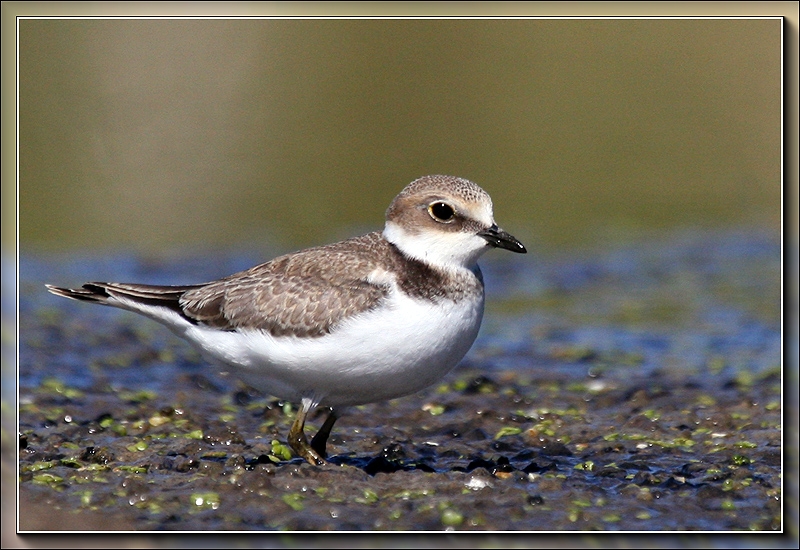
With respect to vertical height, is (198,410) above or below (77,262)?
below

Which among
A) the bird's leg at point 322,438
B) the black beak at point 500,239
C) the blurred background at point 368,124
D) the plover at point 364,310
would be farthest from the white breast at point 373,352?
the blurred background at point 368,124

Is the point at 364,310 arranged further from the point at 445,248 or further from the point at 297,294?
the point at 445,248

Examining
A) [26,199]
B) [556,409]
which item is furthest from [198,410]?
[556,409]

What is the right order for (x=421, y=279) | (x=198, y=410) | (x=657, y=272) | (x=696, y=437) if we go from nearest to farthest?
(x=421, y=279)
(x=696, y=437)
(x=198, y=410)
(x=657, y=272)

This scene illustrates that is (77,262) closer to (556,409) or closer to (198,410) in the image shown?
(198,410)

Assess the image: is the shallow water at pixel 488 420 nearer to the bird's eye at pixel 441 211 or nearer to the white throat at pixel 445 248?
the white throat at pixel 445 248
